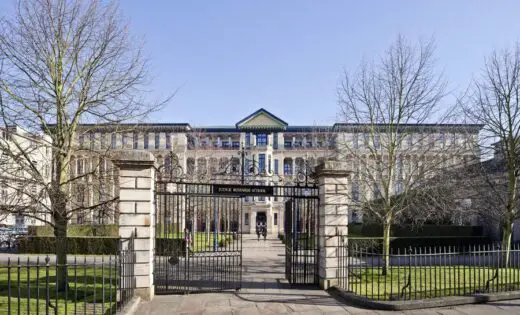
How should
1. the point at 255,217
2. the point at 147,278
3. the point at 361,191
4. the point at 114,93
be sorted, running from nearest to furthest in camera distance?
the point at 147,278
the point at 114,93
the point at 361,191
the point at 255,217

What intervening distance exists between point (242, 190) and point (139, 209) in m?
3.02

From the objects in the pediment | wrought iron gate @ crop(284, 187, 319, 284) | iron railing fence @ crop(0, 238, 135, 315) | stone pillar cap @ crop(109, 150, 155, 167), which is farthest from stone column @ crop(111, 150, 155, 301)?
the pediment

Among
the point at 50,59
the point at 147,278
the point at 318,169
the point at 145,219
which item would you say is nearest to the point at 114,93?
the point at 50,59

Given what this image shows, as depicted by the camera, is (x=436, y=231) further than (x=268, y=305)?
Yes

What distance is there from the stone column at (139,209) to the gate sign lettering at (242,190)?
6.78 feet

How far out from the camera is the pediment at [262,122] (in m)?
66.0

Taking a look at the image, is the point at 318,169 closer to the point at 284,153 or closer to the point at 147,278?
the point at 147,278

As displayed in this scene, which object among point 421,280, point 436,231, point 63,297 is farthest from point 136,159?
point 436,231

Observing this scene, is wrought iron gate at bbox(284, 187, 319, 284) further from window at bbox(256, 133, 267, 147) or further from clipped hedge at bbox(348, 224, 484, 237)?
window at bbox(256, 133, 267, 147)

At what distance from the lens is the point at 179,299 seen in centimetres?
1043

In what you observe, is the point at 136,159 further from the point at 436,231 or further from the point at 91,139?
the point at 436,231

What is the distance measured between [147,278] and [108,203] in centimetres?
329

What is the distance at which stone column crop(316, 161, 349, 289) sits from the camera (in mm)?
11523

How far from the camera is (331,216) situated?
11.6 metres
